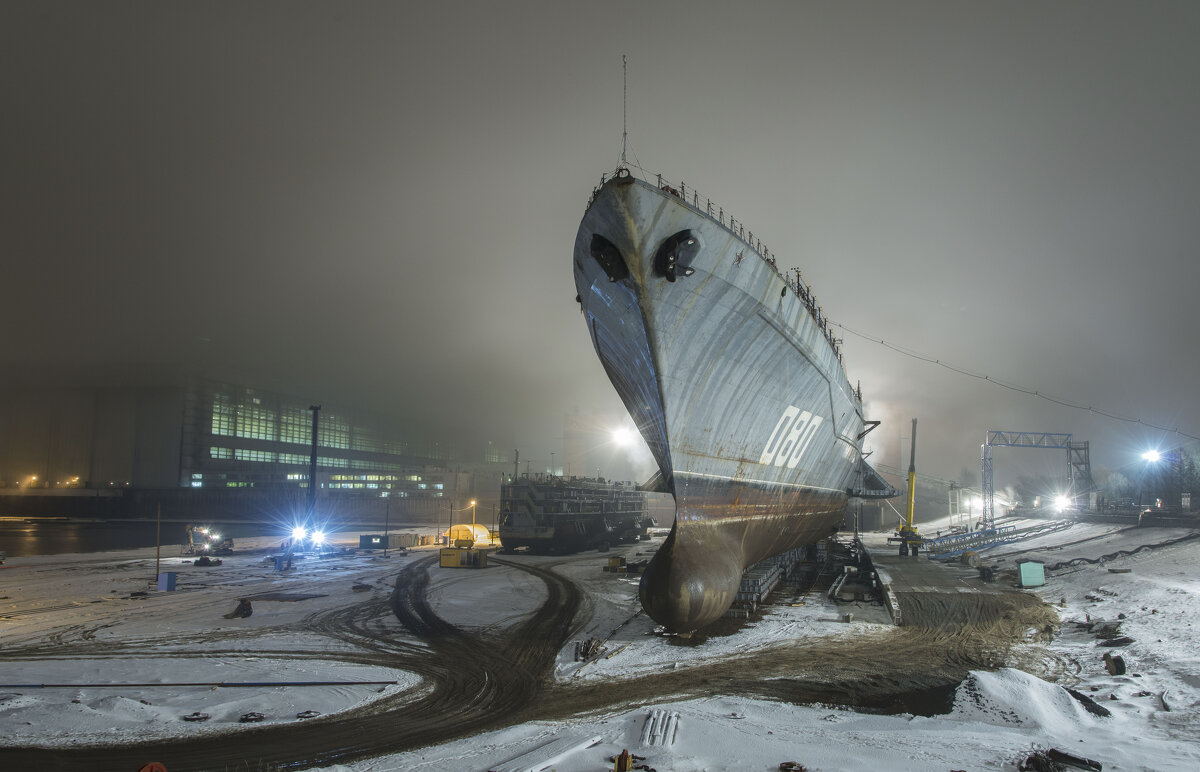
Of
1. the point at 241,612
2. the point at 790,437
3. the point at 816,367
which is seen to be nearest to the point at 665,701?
the point at 790,437

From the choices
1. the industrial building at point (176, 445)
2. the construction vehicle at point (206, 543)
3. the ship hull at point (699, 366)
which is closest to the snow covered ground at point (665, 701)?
the ship hull at point (699, 366)

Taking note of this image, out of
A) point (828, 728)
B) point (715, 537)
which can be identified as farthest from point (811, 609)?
point (828, 728)

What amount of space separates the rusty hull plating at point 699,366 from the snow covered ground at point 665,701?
1973 millimetres

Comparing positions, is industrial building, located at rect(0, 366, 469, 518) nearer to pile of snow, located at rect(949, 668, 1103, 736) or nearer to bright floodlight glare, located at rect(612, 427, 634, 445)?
bright floodlight glare, located at rect(612, 427, 634, 445)

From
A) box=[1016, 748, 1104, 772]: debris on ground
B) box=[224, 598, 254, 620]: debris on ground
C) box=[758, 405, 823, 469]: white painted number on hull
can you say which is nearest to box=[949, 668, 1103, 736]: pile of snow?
box=[1016, 748, 1104, 772]: debris on ground

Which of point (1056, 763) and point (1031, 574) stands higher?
point (1056, 763)

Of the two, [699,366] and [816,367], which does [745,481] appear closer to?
[699,366]

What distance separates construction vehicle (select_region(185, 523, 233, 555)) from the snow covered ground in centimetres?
1644

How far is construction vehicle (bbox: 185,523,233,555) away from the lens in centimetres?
3659

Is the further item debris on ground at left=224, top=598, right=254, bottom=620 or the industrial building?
the industrial building

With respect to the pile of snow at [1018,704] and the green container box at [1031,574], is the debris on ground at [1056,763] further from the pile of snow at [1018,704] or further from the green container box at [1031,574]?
the green container box at [1031,574]

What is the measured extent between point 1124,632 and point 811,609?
266 inches

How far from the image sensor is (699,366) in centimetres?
1270

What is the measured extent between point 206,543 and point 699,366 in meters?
41.0
